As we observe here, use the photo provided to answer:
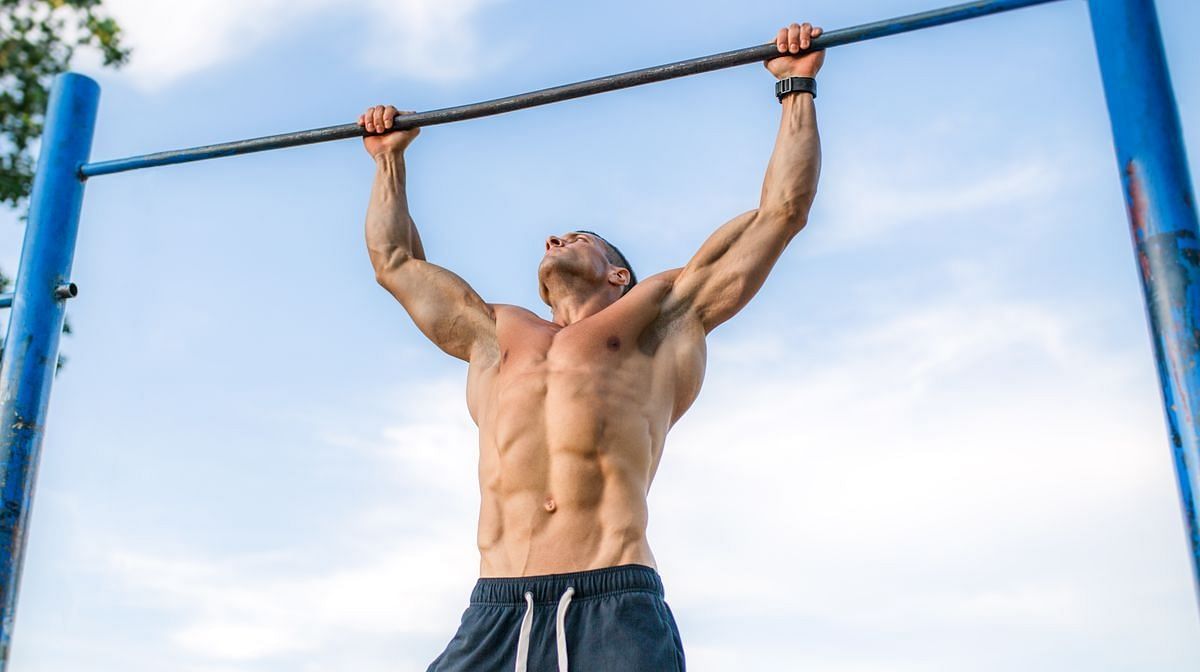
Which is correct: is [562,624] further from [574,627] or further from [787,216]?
[787,216]

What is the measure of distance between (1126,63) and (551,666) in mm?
2005

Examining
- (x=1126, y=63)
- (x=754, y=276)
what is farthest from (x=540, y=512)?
(x=1126, y=63)

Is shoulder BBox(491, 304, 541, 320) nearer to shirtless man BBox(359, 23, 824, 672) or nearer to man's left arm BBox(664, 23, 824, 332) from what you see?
shirtless man BBox(359, 23, 824, 672)

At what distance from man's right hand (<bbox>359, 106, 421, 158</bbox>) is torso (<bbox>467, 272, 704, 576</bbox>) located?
79 centimetres

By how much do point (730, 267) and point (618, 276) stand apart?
0.63 metres

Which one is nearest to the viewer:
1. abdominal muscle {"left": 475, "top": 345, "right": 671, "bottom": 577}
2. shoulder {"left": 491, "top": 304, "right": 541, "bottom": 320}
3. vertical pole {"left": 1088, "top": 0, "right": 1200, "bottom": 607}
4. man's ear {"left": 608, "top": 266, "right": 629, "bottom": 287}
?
vertical pole {"left": 1088, "top": 0, "right": 1200, "bottom": 607}

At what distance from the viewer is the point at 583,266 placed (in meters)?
4.02

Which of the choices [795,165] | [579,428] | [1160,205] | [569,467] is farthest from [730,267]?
[1160,205]

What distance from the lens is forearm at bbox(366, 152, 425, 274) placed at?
399cm

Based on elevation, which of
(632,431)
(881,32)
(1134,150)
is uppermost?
(881,32)

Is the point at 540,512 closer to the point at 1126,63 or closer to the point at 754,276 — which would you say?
the point at 754,276

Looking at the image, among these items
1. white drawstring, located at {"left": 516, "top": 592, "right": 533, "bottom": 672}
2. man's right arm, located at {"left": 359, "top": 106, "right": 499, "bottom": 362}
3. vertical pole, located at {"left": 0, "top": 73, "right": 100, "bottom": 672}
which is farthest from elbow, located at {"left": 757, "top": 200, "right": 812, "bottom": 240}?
vertical pole, located at {"left": 0, "top": 73, "right": 100, "bottom": 672}

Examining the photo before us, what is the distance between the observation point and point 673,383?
140 inches

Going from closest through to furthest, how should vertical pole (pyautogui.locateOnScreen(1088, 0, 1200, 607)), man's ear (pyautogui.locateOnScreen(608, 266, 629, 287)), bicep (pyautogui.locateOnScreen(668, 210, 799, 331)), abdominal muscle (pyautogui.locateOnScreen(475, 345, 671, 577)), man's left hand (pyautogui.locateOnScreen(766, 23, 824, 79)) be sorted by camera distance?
vertical pole (pyautogui.locateOnScreen(1088, 0, 1200, 607)), abdominal muscle (pyautogui.locateOnScreen(475, 345, 671, 577)), man's left hand (pyautogui.locateOnScreen(766, 23, 824, 79)), bicep (pyautogui.locateOnScreen(668, 210, 799, 331)), man's ear (pyautogui.locateOnScreen(608, 266, 629, 287))
